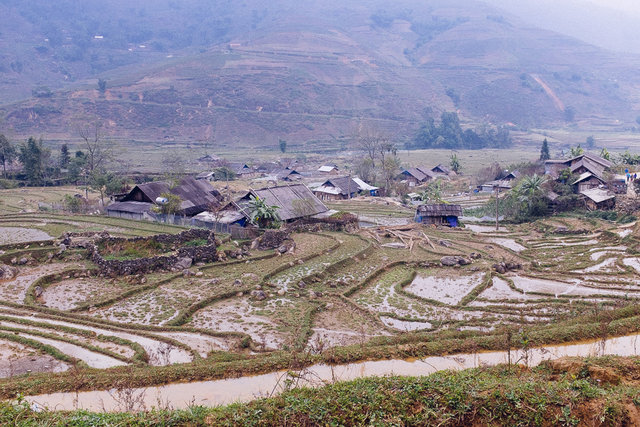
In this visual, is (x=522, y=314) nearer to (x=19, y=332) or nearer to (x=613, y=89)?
(x=19, y=332)

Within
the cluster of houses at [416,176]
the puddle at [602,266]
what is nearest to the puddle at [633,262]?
the puddle at [602,266]

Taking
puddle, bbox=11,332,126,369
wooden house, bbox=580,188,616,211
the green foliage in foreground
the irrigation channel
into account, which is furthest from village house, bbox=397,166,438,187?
the green foliage in foreground

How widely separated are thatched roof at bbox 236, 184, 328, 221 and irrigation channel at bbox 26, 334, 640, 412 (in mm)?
22273

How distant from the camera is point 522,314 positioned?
60.1 feet

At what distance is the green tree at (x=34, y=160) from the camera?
59875 millimetres

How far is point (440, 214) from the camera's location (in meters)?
40.3

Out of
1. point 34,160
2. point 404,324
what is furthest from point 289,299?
point 34,160

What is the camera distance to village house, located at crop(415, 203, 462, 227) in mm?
40312

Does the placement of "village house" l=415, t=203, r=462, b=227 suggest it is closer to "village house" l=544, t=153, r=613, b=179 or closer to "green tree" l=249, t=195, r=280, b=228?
"green tree" l=249, t=195, r=280, b=228

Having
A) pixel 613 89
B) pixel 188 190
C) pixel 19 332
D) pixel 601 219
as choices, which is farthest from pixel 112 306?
pixel 613 89

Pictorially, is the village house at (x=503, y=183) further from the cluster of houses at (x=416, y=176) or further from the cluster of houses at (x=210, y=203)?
the cluster of houses at (x=210, y=203)

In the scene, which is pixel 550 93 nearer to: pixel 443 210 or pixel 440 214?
pixel 443 210

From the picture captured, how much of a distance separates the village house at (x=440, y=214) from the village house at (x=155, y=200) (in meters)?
18.1

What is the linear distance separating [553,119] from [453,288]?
6109 inches
